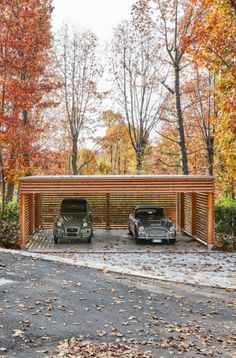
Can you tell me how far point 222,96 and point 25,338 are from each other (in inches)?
444

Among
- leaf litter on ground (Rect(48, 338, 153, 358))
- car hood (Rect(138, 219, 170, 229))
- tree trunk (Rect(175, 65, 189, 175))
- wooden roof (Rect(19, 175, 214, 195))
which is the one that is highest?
tree trunk (Rect(175, 65, 189, 175))

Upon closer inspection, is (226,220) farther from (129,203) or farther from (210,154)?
(210,154)

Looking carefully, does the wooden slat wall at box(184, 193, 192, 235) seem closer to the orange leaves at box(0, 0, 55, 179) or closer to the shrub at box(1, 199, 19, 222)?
the orange leaves at box(0, 0, 55, 179)

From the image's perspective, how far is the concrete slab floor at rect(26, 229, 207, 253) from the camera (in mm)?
16844

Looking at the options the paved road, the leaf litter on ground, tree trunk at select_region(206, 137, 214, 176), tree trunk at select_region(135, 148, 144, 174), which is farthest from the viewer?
tree trunk at select_region(135, 148, 144, 174)

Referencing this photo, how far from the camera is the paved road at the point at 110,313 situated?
7285mm

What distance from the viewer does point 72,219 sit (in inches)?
726

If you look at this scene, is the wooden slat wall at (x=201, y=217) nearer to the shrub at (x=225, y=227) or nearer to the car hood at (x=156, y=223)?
the shrub at (x=225, y=227)

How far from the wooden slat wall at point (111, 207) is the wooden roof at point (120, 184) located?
6125 millimetres

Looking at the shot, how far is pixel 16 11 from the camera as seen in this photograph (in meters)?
21.4

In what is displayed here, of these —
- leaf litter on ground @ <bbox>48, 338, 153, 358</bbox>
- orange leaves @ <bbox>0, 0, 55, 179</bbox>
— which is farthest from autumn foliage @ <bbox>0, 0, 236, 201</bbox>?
leaf litter on ground @ <bbox>48, 338, 153, 358</bbox>

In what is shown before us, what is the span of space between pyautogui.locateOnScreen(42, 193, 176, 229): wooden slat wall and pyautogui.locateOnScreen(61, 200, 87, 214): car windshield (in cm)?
417

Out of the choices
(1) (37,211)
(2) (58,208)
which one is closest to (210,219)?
(2) (58,208)

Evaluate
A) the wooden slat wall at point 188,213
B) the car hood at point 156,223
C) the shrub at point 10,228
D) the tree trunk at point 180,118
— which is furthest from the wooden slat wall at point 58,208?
the car hood at point 156,223
